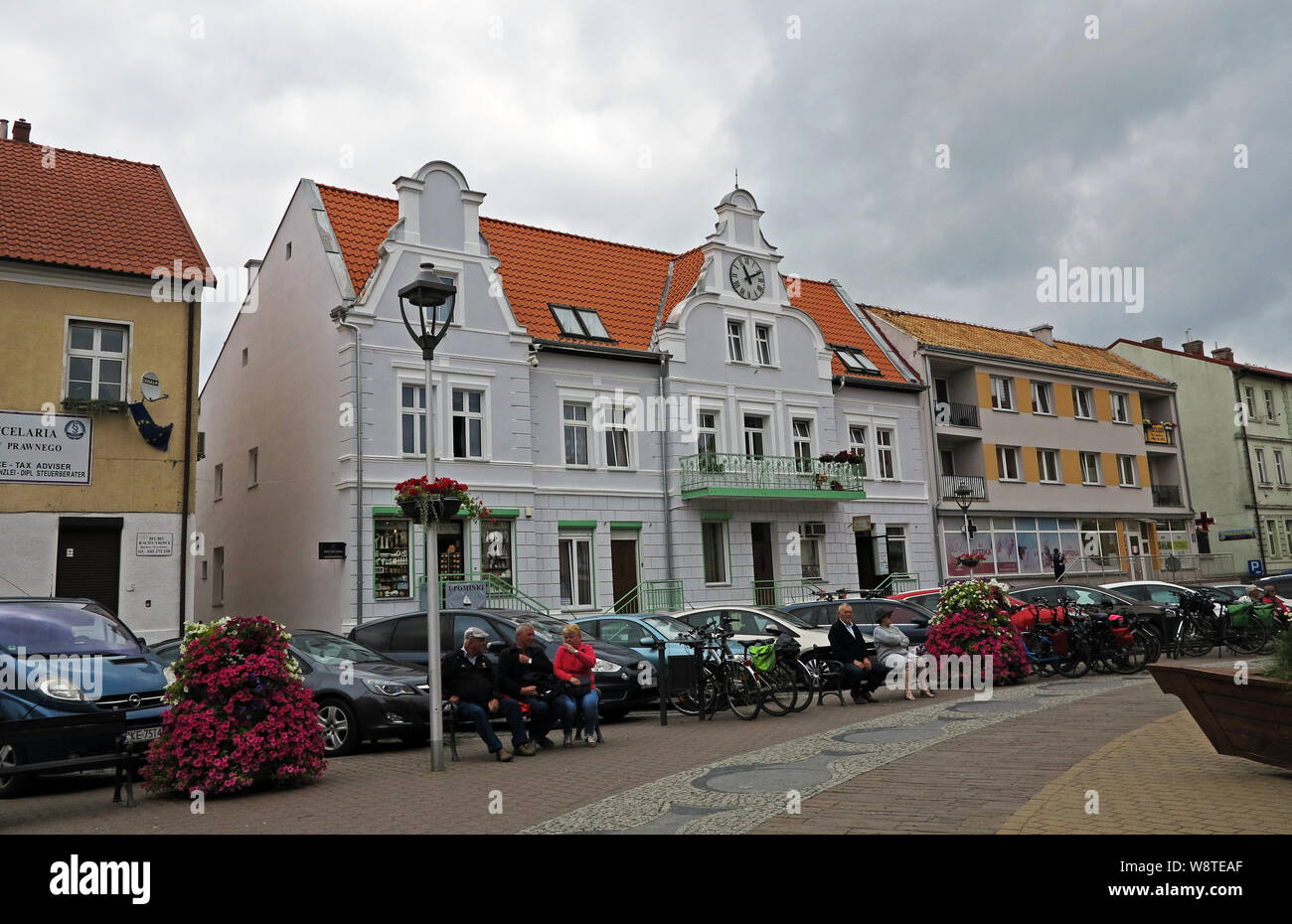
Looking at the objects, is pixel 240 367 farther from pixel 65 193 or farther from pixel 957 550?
pixel 957 550

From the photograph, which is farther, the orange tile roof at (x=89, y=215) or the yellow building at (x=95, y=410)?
the orange tile roof at (x=89, y=215)

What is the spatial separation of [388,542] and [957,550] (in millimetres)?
20468

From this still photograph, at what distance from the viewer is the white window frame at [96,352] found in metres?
19.5

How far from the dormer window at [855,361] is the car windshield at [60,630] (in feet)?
88.9

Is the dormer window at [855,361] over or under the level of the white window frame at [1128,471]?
over

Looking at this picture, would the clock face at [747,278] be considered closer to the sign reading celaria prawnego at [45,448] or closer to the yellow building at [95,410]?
the yellow building at [95,410]

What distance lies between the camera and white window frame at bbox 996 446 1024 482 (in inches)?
1515

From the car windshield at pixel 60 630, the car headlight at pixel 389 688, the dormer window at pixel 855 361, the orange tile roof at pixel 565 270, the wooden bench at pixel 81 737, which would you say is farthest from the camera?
the dormer window at pixel 855 361

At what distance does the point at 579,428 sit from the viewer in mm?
28297

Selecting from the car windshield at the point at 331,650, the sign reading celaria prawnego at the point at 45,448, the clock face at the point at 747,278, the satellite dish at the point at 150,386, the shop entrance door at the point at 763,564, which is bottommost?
the car windshield at the point at 331,650

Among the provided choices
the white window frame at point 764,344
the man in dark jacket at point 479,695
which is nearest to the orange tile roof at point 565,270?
the white window frame at point 764,344

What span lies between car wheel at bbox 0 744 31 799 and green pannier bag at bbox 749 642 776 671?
8600 millimetres

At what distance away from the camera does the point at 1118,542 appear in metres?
42.2
